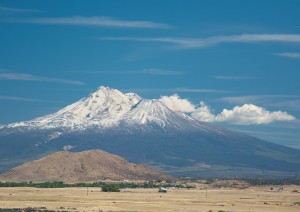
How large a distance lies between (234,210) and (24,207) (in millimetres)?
32900

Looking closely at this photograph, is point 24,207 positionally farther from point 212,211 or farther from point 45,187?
point 45,187

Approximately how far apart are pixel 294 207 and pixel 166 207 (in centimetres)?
2394

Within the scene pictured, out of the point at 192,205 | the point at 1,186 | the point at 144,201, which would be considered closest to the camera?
the point at 192,205

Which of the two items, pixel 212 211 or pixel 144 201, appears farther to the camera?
pixel 144 201

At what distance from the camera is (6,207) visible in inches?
4390

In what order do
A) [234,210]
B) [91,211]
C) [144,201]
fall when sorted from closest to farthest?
1. [91,211]
2. [234,210]
3. [144,201]

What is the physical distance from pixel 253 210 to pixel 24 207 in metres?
36.2

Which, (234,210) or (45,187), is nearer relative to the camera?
(234,210)

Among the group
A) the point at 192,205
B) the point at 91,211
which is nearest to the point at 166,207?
the point at 192,205

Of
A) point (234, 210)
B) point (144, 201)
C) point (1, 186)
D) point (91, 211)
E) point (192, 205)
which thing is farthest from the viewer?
point (1, 186)

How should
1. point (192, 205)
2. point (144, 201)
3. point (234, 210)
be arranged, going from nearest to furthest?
point (234, 210), point (192, 205), point (144, 201)

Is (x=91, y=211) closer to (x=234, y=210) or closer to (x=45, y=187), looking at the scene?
(x=234, y=210)

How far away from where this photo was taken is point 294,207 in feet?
418

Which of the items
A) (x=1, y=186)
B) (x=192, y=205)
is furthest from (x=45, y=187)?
(x=192, y=205)
